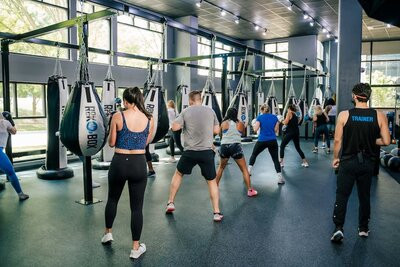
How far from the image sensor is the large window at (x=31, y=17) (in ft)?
23.4

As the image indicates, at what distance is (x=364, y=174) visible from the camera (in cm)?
314

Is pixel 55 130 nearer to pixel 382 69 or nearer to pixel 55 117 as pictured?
pixel 55 117

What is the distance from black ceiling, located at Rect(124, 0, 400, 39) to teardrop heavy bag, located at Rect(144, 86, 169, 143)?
503 cm

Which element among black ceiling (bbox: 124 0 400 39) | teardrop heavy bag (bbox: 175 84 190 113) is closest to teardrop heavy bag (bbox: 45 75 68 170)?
teardrop heavy bag (bbox: 175 84 190 113)

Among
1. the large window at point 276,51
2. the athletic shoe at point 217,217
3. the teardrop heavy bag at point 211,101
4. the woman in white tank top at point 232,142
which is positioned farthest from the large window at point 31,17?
the large window at point 276,51

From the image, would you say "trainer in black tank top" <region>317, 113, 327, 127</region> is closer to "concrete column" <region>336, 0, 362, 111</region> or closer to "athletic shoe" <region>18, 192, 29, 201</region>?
"concrete column" <region>336, 0, 362, 111</region>

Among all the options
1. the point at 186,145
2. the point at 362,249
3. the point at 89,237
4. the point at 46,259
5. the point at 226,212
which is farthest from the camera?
the point at 226,212

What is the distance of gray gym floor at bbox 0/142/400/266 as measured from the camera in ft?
9.43

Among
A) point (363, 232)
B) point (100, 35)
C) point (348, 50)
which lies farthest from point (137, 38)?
point (363, 232)

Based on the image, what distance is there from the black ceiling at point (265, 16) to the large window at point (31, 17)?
2.06m

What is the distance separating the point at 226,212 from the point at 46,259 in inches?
79.2

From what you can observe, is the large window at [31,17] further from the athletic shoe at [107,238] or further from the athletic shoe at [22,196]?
the athletic shoe at [107,238]

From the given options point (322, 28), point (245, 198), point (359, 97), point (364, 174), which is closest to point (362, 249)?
point (364, 174)

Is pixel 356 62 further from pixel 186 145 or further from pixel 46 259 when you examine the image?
pixel 46 259
